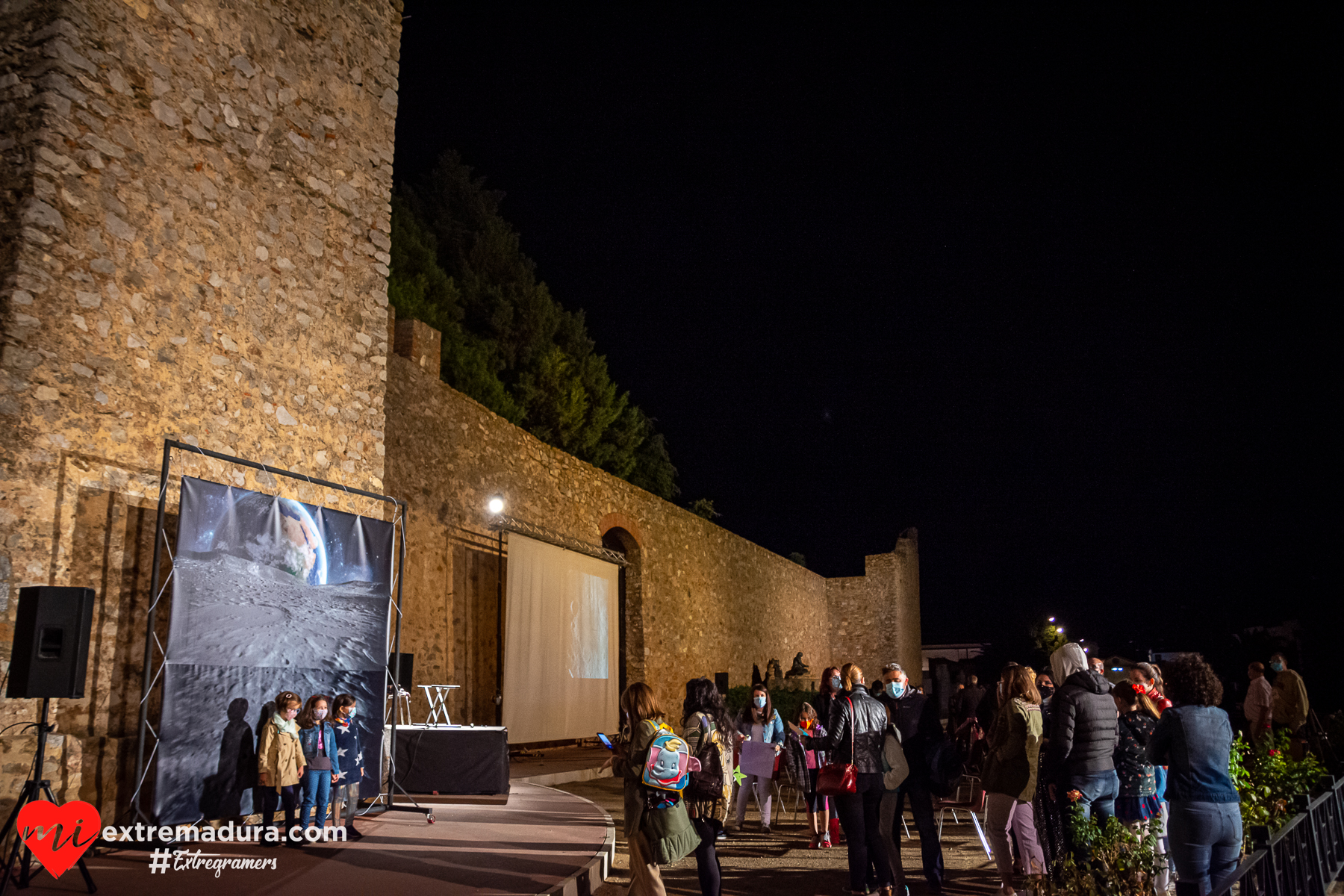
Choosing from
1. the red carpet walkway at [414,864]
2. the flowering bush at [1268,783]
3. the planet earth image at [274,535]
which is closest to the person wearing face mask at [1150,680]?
the flowering bush at [1268,783]

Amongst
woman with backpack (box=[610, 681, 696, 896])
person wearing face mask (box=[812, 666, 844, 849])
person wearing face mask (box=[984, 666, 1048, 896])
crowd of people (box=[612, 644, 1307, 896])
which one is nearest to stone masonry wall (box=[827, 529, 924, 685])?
person wearing face mask (box=[812, 666, 844, 849])

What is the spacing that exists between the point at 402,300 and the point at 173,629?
1279 cm

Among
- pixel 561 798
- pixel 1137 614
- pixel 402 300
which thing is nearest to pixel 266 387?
pixel 561 798

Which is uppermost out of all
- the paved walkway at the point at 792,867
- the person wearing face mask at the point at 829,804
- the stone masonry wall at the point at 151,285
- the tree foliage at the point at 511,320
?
the tree foliage at the point at 511,320

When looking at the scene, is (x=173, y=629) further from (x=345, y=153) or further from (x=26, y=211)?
(x=345, y=153)

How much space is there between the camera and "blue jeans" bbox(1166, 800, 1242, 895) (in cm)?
347

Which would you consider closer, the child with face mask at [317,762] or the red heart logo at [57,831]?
the red heart logo at [57,831]

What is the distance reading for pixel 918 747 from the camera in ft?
17.4

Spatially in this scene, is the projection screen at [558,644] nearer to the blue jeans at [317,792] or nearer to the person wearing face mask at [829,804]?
the person wearing face mask at [829,804]

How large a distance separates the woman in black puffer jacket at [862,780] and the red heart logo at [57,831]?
3643 mm

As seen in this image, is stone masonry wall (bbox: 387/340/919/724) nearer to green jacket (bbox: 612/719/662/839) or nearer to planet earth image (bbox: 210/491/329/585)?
planet earth image (bbox: 210/491/329/585)

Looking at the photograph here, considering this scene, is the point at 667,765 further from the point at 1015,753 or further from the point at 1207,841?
the point at 1207,841

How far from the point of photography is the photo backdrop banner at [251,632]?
512cm

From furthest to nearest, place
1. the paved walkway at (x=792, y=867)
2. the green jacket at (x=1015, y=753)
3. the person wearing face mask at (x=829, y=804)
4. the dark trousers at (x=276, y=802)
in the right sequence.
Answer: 1. the person wearing face mask at (x=829, y=804)
2. the dark trousers at (x=276, y=802)
3. the paved walkway at (x=792, y=867)
4. the green jacket at (x=1015, y=753)
